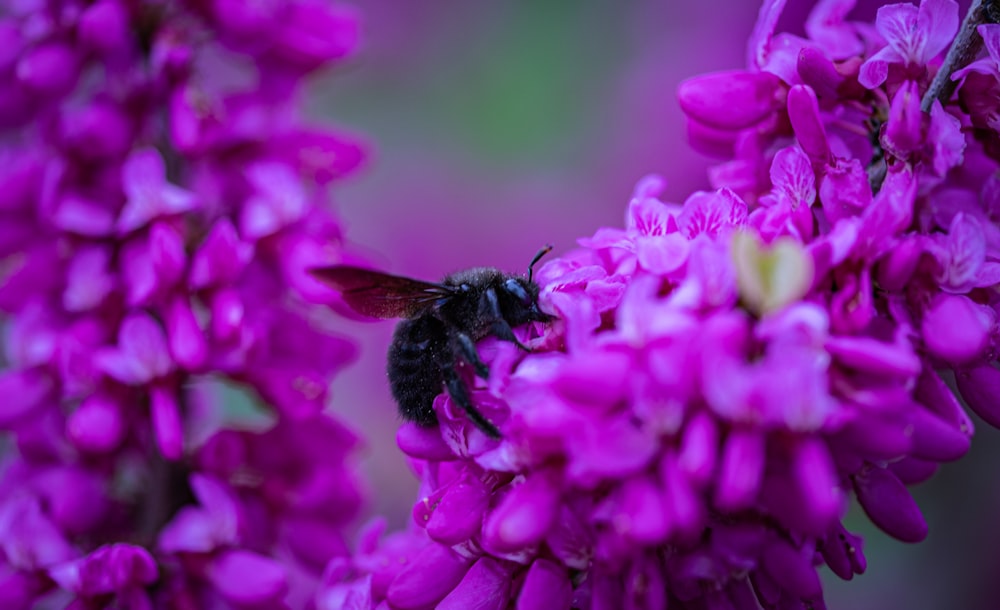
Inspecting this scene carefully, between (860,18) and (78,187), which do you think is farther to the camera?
(860,18)

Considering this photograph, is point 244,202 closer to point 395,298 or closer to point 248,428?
point 248,428

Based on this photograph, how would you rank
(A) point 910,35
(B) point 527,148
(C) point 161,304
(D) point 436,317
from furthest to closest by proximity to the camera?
1. (B) point 527,148
2. (C) point 161,304
3. (D) point 436,317
4. (A) point 910,35

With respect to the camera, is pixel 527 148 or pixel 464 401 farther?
pixel 527 148

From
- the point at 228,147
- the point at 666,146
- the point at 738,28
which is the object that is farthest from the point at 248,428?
the point at 738,28

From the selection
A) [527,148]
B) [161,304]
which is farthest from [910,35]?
[527,148]

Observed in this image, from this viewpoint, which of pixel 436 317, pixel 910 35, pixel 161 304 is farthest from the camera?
pixel 161 304

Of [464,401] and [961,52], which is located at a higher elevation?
[961,52]

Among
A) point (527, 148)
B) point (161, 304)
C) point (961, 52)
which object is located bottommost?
point (527, 148)

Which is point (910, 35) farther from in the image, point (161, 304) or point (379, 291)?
point (161, 304)
